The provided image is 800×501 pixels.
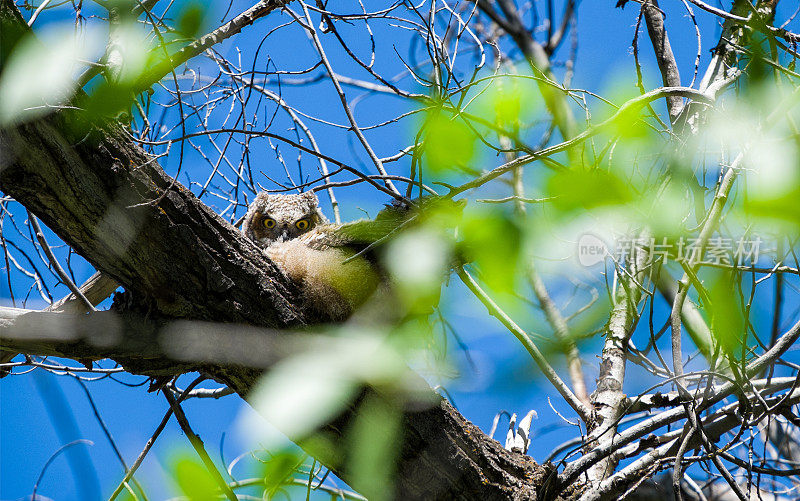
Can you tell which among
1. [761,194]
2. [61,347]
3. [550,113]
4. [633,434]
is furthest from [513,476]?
[550,113]

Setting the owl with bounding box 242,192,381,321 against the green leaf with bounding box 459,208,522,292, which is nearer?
the green leaf with bounding box 459,208,522,292

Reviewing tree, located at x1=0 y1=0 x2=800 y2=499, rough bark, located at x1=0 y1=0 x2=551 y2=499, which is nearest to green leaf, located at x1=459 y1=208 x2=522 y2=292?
tree, located at x1=0 y1=0 x2=800 y2=499

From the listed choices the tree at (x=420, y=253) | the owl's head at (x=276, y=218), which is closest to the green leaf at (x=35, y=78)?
the tree at (x=420, y=253)

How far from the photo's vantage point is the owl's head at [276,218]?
10.8ft

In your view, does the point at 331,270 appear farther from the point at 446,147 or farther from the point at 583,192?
the point at 583,192

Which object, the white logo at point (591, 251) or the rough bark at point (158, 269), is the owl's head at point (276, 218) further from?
the white logo at point (591, 251)

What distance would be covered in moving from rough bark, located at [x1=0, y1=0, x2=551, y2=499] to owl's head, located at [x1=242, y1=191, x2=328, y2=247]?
1327 millimetres

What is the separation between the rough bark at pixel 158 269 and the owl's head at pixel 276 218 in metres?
1.33

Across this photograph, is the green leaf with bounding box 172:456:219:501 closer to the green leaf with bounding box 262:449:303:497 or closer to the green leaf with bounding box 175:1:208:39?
the green leaf with bounding box 262:449:303:497

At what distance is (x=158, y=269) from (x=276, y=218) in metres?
1.53

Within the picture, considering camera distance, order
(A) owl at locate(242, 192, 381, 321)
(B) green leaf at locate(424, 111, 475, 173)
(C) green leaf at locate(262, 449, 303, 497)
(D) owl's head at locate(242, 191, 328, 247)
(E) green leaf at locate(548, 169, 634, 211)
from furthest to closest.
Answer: (D) owl's head at locate(242, 191, 328, 247)
(A) owl at locate(242, 192, 381, 321)
(C) green leaf at locate(262, 449, 303, 497)
(B) green leaf at locate(424, 111, 475, 173)
(E) green leaf at locate(548, 169, 634, 211)

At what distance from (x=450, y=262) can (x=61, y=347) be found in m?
1.11

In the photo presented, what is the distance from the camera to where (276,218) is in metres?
3.29

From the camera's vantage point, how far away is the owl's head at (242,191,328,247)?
329 cm
